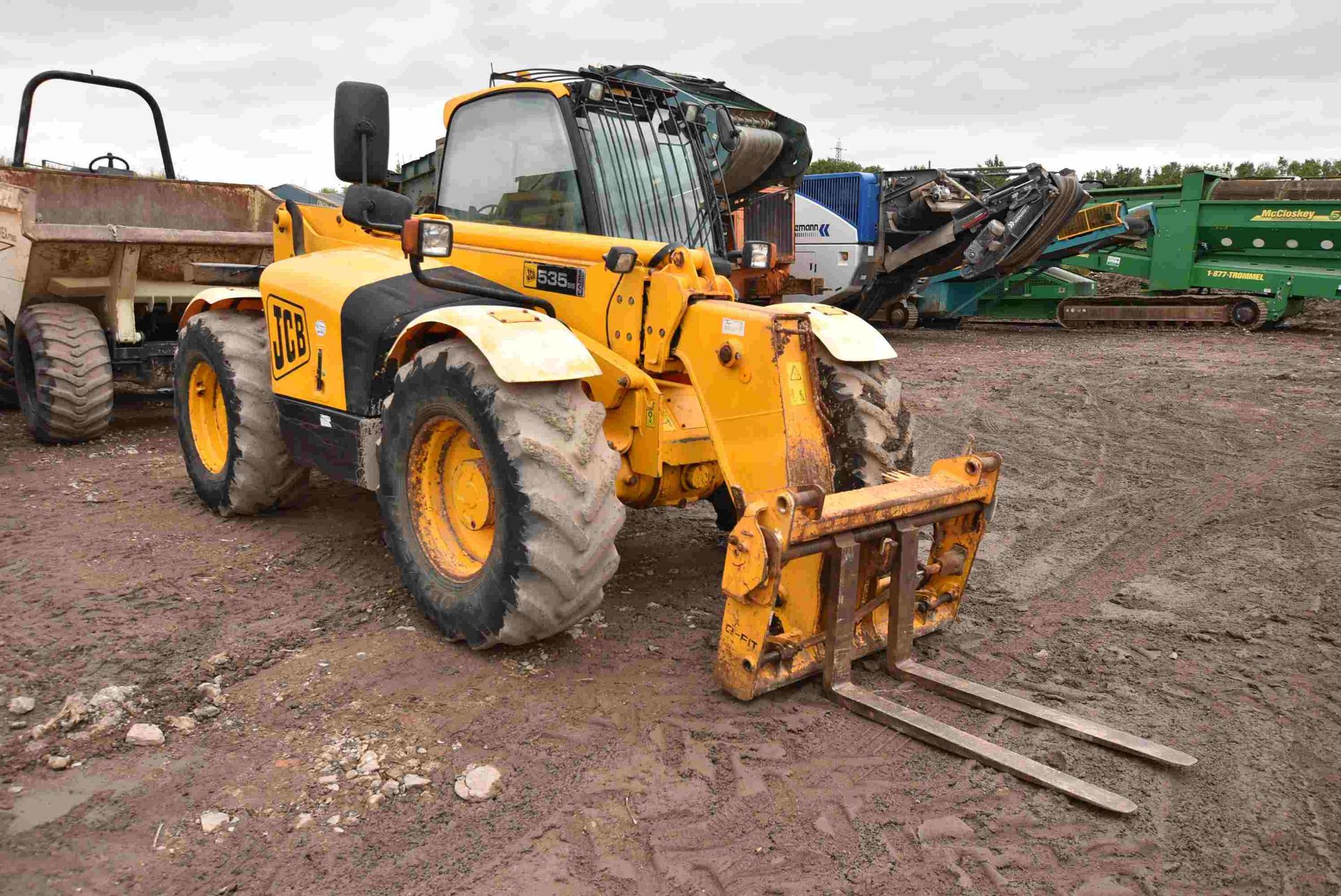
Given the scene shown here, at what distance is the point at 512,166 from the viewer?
4.51 metres

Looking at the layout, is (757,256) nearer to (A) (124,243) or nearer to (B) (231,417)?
(B) (231,417)

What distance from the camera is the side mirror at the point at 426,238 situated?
396 cm

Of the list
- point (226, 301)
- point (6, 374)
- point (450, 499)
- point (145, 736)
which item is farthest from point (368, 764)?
point (6, 374)

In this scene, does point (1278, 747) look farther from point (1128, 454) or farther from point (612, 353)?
point (1128, 454)

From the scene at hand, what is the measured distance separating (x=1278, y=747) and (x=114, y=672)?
4.09m

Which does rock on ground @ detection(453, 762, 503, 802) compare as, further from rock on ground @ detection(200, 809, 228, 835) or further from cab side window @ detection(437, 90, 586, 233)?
cab side window @ detection(437, 90, 586, 233)

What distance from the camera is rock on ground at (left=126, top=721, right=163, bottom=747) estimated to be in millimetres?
3256

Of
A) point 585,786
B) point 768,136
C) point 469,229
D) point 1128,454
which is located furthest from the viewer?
point 768,136

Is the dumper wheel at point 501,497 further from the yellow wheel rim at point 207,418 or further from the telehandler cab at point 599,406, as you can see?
the yellow wheel rim at point 207,418

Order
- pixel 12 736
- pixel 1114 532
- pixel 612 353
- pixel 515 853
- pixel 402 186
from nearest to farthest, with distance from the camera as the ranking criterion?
pixel 515 853
pixel 12 736
pixel 612 353
pixel 1114 532
pixel 402 186

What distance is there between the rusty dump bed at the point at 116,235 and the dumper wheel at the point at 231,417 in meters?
1.07

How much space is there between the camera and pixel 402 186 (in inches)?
512

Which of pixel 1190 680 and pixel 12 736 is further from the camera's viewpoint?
pixel 1190 680

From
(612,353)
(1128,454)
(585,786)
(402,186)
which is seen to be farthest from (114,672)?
(402,186)
